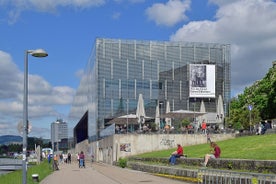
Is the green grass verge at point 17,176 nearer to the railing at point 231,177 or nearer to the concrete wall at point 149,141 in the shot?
the railing at point 231,177

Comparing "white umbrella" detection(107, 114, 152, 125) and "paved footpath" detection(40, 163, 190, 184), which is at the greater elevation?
"white umbrella" detection(107, 114, 152, 125)

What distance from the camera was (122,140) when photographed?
5066 cm

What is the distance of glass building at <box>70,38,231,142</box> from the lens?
267 feet

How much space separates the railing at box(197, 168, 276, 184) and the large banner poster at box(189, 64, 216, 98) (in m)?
A: 61.7

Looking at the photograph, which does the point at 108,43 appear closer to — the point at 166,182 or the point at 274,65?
the point at 274,65

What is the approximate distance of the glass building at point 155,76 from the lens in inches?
3204

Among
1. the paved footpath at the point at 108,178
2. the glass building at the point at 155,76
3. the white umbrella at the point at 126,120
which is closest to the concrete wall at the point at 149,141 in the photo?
the white umbrella at the point at 126,120

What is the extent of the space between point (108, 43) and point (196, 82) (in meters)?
16.2

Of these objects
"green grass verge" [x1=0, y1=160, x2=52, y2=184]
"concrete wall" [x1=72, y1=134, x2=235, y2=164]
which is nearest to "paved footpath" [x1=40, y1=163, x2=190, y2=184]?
"green grass verge" [x1=0, y1=160, x2=52, y2=184]

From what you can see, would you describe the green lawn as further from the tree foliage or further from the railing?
the tree foliage

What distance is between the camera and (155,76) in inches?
3420

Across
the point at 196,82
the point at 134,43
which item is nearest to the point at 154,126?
the point at 196,82

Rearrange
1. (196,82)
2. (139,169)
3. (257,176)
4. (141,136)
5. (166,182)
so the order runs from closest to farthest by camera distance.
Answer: (257,176) < (166,182) < (139,169) < (141,136) < (196,82)

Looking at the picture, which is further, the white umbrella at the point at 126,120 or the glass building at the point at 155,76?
the glass building at the point at 155,76
